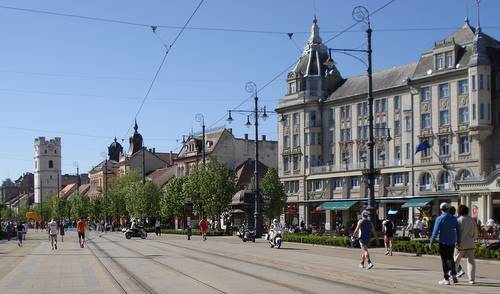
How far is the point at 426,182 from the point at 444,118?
20.7 ft

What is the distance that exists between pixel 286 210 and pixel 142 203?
1743cm

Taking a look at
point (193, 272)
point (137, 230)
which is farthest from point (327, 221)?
point (193, 272)

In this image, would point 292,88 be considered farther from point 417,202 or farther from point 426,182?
point 417,202

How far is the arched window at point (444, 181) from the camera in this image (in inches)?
2679

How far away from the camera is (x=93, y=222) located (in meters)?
125

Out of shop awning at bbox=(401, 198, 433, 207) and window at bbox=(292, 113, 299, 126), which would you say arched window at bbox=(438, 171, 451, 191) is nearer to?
shop awning at bbox=(401, 198, 433, 207)

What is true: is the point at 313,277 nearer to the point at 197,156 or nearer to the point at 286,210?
the point at 286,210

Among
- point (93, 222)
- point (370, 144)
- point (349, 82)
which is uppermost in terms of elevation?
point (349, 82)

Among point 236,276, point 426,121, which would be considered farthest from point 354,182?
point 236,276

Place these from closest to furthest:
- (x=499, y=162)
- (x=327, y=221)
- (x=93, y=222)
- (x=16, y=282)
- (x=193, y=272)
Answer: (x=16, y=282) → (x=193, y=272) → (x=499, y=162) → (x=327, y=221) → (x=93, y=222)

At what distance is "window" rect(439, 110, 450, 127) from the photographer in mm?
69000

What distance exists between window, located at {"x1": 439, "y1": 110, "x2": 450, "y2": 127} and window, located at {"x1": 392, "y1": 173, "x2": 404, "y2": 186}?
7289mm

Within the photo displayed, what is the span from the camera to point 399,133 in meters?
74.8

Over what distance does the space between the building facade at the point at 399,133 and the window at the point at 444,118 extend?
92 mm
